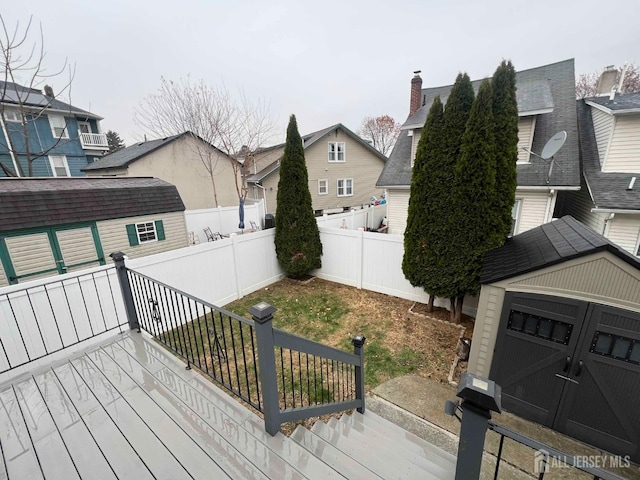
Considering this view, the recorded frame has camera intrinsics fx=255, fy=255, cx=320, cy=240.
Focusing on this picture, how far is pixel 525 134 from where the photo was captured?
8.77m

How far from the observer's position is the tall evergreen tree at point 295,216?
25.0ft

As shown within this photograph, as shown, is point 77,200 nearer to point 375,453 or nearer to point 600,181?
point 375,453

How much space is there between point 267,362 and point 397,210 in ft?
34.3

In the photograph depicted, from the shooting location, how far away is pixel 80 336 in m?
4.26

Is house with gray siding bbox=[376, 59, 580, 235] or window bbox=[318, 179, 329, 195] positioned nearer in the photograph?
house with gray siding bbox=[376, 59, 580, 235]

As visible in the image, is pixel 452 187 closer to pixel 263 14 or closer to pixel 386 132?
pixel 263 14

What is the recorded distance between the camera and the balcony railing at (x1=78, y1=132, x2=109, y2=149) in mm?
17781

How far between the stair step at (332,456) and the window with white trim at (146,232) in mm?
8694

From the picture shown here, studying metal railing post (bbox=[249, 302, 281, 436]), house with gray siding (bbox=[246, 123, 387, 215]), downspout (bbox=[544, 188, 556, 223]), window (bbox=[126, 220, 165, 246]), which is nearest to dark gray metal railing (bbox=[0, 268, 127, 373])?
metal railing post (bbox=[249, 302, 281, 436])

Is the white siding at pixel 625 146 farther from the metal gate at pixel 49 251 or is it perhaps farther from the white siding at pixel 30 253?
the white siding at pixel 30 253

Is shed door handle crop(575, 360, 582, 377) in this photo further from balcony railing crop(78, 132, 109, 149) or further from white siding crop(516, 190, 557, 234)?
balcony railing crop(78, 132, 109, 149)

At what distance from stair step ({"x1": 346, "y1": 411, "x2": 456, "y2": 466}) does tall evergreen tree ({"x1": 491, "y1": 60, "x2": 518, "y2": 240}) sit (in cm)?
392

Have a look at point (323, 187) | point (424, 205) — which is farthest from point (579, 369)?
point (323, 187)

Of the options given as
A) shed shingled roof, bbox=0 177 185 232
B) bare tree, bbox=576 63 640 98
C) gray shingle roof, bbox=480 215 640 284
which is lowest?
gray shingle roof, bbox=480 215 640 284
